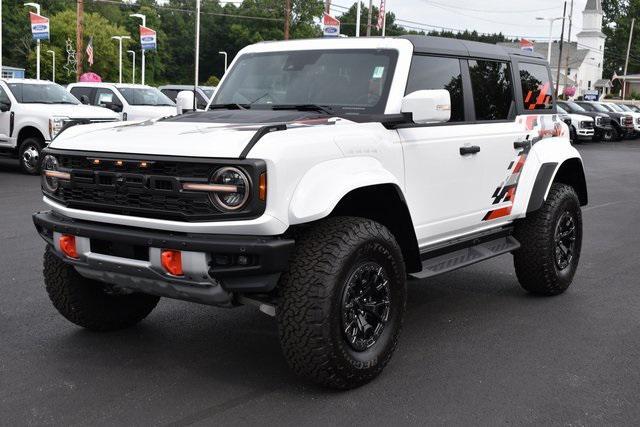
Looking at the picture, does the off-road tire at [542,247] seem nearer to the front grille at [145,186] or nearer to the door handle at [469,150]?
the door handle at [469,150]

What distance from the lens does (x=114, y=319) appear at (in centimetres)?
507

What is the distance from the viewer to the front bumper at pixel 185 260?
3738 millimetres

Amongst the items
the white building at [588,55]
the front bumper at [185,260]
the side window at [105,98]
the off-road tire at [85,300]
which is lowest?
the off-road tire at [85,300]

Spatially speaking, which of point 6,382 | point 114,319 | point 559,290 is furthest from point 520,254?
point 6,382

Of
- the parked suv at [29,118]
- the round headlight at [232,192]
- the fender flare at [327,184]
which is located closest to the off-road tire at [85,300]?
the round headlight at [232,192]

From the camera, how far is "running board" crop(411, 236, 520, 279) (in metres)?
4.97

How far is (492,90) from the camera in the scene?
5.84 m

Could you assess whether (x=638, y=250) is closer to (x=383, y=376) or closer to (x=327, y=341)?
(x=383, y=376)

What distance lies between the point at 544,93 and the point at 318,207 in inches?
135

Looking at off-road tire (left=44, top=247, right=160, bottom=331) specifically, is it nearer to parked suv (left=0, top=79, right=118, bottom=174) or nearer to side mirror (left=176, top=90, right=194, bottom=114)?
side mirror (left=176, top=90, right=194, bottom=114)

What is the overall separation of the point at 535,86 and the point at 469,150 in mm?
1534

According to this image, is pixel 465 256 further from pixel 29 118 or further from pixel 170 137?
pixel 29 118

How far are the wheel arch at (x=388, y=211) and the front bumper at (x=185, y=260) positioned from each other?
690 mm

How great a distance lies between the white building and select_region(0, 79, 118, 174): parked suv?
104 m
